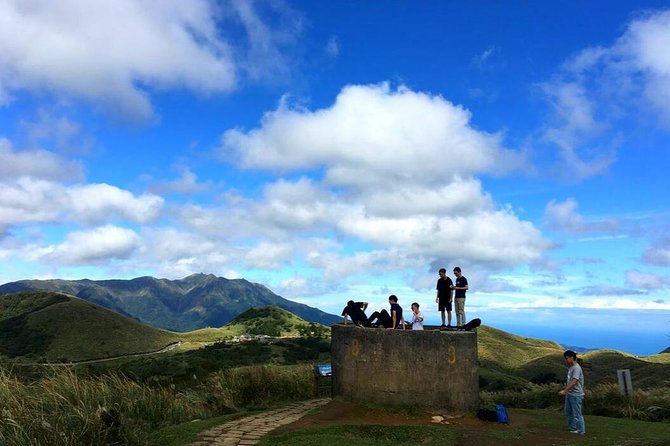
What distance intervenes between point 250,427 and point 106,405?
3192 millimetres

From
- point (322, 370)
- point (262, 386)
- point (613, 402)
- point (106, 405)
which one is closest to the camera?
point (106, 405)

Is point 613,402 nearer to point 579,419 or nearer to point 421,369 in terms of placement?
point 579,419

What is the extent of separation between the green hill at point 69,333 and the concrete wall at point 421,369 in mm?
57702

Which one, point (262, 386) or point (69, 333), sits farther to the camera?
point (69, 333)

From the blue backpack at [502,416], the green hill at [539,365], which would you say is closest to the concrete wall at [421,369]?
the blue backpack at [502,416]

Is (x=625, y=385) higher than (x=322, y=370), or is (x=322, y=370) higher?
(x=322, y=370)

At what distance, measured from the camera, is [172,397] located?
47.7 ft

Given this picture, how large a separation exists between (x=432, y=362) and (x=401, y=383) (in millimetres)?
940

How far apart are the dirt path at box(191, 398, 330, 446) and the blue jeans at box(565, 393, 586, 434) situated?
6239mm

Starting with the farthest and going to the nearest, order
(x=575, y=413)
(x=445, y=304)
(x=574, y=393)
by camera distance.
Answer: (x=445, y=304) < (x=575, y=413) < (x=574, y=393)

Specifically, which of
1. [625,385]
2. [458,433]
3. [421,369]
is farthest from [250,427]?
[625,385]

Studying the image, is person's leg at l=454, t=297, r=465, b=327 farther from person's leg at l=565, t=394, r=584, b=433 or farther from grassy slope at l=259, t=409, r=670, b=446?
person's leg at l=565, t=394, r=584, b=433

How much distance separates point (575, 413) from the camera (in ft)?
39.5

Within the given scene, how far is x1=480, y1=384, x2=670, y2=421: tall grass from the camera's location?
623 inches
